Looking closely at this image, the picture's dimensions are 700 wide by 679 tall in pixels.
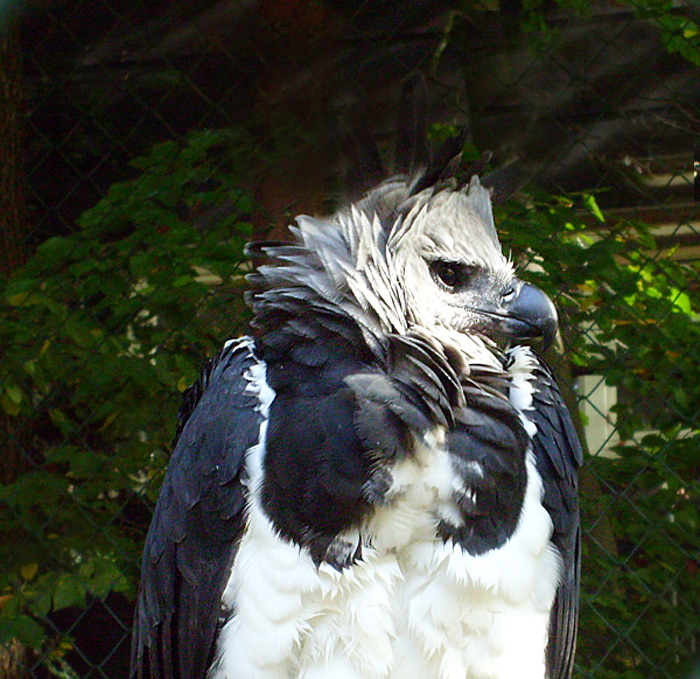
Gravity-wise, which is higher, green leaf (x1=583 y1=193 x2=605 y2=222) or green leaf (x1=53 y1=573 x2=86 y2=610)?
green leaf (x1=53 y1=573 x2=86 y2=610)

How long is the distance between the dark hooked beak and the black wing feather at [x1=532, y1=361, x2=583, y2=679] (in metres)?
0.08

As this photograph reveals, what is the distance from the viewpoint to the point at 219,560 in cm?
174

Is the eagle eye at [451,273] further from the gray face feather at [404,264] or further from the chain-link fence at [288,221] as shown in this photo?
the chain-link fence at [288,221]

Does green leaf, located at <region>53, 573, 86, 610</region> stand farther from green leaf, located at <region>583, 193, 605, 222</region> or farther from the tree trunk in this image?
green leaf, located at <region>583, 193, 605, 222</region>

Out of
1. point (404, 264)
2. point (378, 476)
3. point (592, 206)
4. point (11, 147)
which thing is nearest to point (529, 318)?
point (404, 264)

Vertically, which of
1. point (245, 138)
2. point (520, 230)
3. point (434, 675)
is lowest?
Result: point (520, 230)

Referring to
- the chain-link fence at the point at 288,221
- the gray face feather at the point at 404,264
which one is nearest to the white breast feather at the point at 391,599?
the gray face feather at the point at 404,264

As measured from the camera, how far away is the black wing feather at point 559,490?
1.84 meters

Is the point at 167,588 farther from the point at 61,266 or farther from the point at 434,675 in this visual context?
the point at 61,266

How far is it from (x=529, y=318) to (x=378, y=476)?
0.49 meters

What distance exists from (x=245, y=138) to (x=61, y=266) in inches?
28.3

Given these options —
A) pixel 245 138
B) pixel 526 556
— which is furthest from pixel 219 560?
pixel 245 138

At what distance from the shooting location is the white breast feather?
1.63 metres

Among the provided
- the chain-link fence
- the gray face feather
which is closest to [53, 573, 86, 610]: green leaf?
the chain-link fence
